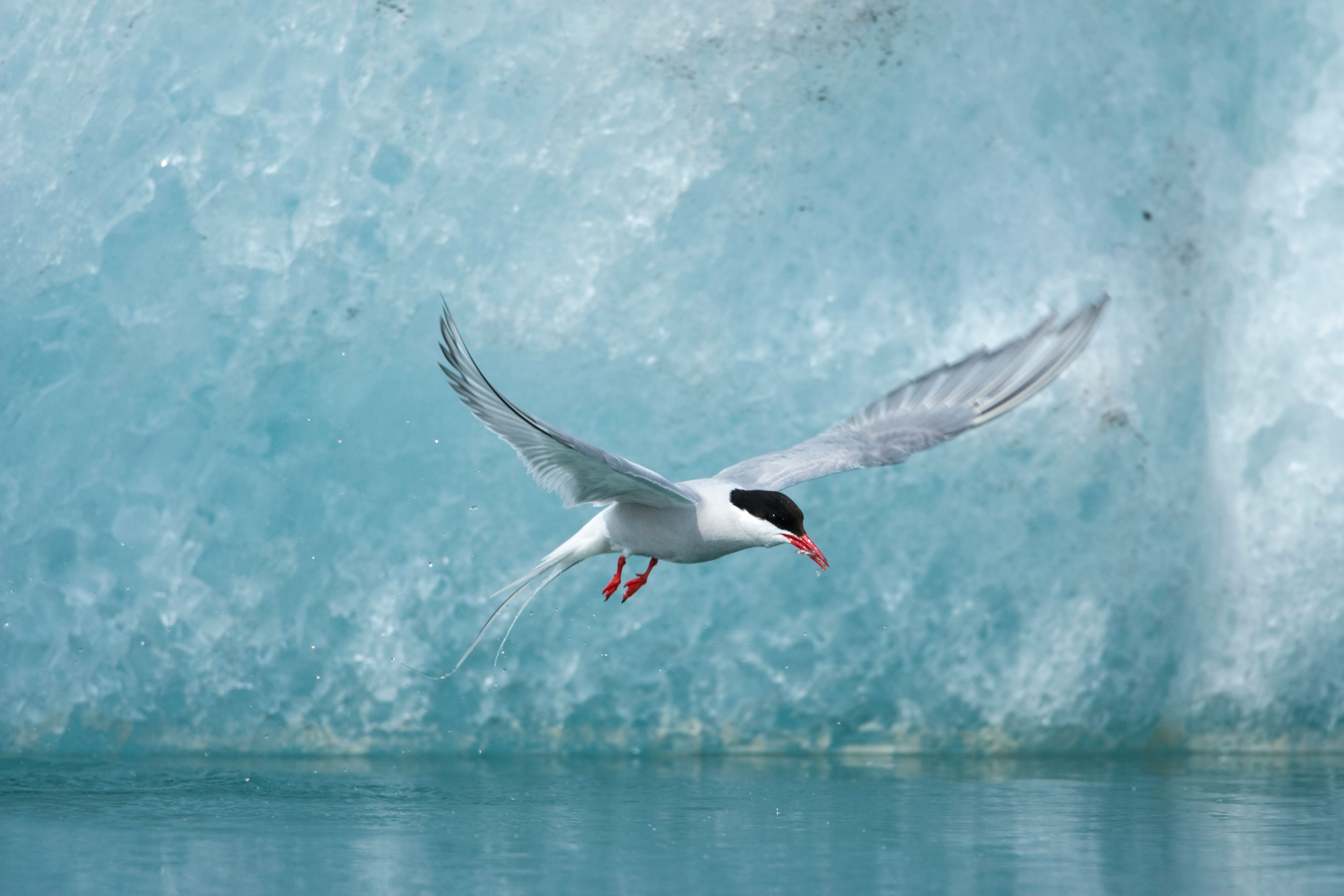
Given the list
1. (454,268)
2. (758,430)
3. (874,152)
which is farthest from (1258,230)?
(454,268)

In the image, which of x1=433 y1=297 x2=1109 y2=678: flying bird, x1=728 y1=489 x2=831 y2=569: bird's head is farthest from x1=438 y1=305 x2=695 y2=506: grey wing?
x1=728 y1=489 x2=831 y2=569: bird's head

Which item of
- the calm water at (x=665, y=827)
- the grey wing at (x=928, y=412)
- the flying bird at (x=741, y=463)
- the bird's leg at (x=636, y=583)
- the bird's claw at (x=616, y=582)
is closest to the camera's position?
Result: the flying bird at (x=741, y=463)

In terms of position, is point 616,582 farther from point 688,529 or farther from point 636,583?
point 688,529

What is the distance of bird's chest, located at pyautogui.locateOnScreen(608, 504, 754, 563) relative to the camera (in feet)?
18.0

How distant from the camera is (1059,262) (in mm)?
8703

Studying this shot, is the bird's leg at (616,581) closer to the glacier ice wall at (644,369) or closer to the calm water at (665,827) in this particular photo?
the calm water at (665,827)

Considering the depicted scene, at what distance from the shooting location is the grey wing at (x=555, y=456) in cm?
471

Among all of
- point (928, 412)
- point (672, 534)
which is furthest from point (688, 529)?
point (928, 412)

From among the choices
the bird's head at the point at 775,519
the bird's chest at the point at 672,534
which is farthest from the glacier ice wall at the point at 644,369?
the bird's head at the point at 775,519

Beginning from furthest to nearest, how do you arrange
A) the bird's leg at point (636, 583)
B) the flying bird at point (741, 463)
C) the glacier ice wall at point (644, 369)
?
1. the glacier ice wall at point (644, 369)
2. the bird's leg at point (636, 583)
3. the flying bird at point (741, 463)

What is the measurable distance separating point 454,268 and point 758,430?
6.15 ft

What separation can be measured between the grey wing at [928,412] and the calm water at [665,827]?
4.70 ft

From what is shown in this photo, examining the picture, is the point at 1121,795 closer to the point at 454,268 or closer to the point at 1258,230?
the point at 1258,230

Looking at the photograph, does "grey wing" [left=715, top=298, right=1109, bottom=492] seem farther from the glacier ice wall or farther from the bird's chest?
the glacier ice wall
